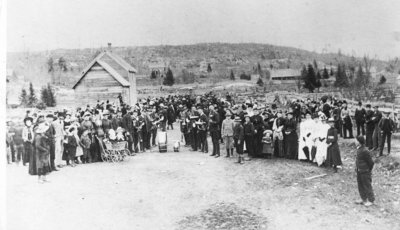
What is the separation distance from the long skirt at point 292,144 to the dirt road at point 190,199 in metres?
0.70

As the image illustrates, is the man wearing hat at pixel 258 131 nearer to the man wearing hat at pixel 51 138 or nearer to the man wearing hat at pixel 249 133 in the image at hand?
the man wearing hat at pixel 249 133

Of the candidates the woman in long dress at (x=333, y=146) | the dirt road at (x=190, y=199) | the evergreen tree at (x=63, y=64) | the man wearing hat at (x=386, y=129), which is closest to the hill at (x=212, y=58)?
the evergreen tree at (x=63, y=64)

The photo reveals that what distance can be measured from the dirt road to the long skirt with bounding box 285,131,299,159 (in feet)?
2.29

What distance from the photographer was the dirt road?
676 cm

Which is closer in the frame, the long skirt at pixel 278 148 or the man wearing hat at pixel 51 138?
the man wearing hat at pixel 51 138

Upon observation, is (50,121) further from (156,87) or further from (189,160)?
(156,87)

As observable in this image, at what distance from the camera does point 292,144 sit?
36.5 ft

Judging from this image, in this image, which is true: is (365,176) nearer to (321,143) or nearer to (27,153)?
(321,143)

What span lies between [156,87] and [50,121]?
146ft

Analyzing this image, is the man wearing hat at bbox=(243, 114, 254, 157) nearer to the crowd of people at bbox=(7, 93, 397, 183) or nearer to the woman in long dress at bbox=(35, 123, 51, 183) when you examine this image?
the crowd of people at bbox=(7, 93, 397, 183)

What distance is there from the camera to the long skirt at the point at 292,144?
1107 cm

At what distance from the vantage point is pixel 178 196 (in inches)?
320

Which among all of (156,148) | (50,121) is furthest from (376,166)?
(50,121)

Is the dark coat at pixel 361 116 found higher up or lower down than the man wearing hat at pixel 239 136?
higher up
